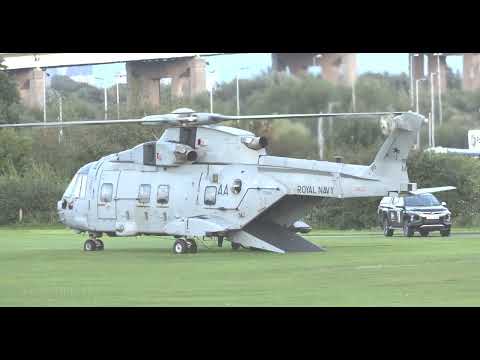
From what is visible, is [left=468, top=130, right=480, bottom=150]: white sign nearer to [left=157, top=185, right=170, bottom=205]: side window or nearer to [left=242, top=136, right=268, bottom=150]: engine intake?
[left=242, top=136, right=268, bottom=150]: engine intake

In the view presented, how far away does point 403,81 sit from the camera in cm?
4859

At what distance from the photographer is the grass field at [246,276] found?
20.0 metres

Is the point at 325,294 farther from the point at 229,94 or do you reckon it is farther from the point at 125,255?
the point at 229,94

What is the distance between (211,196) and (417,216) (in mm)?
12593

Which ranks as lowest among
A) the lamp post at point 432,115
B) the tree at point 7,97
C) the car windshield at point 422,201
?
the car windshield at point 422,201

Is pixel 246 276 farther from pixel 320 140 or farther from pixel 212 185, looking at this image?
pixel 320 140

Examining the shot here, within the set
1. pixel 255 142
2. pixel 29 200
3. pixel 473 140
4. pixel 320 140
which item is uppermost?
pixel 473 140

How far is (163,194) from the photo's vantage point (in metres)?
35.0

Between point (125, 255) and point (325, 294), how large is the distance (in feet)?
46.5

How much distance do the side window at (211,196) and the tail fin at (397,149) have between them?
15.7ft

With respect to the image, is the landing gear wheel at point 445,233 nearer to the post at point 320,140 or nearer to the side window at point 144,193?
the post at point 320,140

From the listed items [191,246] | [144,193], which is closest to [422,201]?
[144,193]

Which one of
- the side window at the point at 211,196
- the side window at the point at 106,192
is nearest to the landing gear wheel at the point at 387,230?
the side window at the point at 211,196
